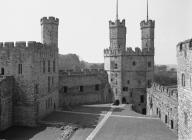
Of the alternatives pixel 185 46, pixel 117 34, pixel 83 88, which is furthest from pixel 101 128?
pixel 117 34

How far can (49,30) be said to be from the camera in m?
40.4

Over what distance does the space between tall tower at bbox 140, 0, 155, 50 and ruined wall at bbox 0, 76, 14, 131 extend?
1120 inches

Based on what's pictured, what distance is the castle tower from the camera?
40312 millimetres

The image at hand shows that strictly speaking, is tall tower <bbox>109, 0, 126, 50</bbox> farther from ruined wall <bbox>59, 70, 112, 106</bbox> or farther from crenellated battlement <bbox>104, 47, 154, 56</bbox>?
ruined wall <bbox>59, 70, 112, 106</bbox>

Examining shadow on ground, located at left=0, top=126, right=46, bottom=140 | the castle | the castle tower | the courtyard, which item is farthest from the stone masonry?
shadow on ground, located at left=0, top=126, right=46, bottom=140

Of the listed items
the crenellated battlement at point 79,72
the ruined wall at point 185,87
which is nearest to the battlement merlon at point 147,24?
the crenellated battlement at point 79,72

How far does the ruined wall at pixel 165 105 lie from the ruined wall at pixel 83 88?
10109 mm

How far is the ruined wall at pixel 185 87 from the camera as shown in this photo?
1599 cm

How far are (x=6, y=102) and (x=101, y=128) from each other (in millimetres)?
12241

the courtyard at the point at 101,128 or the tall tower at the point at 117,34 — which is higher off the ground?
the tall tower at the point at 117,34

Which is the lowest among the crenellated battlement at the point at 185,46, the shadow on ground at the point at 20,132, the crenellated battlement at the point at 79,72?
the shadow on ground at the point at 20,132

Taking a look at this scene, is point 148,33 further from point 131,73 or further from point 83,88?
point 83,88

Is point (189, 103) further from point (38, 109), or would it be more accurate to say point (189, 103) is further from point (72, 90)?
point (72, 90)

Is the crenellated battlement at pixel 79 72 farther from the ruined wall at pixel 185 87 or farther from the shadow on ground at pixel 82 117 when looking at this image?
the ruined wall at pixel 185 87
